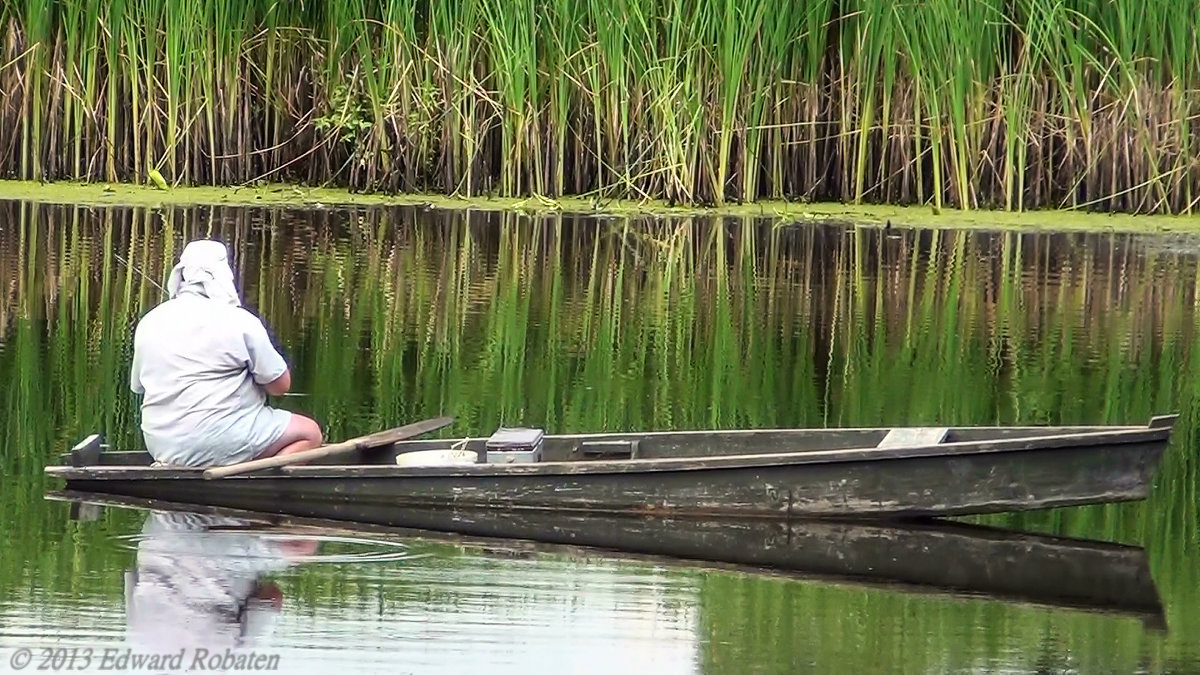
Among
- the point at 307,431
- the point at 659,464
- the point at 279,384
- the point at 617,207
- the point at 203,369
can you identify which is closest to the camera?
the point at 659,464

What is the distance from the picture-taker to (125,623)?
19.0 feet

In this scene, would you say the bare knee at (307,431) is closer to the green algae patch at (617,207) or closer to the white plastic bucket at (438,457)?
the white plastic bucket at (438,457)

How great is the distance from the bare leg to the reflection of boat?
386mm

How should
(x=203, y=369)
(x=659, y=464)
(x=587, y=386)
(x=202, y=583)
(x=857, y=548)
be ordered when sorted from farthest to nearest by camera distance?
(x=587, y=386) → (x=203, y=369) → (x=659, y=464) → (x=857, y=548) → (x=202, y=583)

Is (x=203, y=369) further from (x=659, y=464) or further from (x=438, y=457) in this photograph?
(x=659, y=464)

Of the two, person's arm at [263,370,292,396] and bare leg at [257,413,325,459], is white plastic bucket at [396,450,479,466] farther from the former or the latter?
person's arm at [263,370,292,396]

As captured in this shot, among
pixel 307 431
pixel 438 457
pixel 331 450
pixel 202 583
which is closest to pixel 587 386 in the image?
pixel 438 457

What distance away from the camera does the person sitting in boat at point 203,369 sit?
7.48 m

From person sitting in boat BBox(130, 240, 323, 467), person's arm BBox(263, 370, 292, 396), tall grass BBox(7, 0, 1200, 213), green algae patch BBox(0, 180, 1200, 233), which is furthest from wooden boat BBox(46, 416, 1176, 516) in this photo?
tall grass BBox(7, 0, 1200, 213)

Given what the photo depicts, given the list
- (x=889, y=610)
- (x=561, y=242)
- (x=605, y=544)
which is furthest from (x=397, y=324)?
(x=889, y=610)

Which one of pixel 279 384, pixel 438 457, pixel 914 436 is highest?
pixel 279 384

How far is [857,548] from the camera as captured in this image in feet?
23.2

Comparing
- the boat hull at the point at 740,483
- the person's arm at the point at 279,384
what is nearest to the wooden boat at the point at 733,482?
the boat hull at the point at 740,483

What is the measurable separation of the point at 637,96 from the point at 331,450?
8766 millimetres
